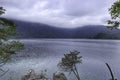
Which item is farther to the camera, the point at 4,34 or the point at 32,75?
the point at 32,75

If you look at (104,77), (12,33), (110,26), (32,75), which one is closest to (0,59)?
(12,33)

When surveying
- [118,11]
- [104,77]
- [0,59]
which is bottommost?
[104,77]

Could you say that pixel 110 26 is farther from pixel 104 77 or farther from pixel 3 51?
pixel 104 77

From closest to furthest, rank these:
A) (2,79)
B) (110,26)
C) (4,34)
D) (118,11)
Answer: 1. (118,11)
2. (110,26)
3. (4,34)
4. (2,79)

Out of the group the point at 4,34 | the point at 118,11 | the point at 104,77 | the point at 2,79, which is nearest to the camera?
the point at 118,11

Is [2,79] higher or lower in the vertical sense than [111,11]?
lower

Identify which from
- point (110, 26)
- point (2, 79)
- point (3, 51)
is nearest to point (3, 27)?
point (3, 51)

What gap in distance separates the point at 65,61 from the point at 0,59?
2779 cm

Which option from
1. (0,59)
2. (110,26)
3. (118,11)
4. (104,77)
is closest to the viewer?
(118,11)

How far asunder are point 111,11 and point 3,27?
1231 centimetres

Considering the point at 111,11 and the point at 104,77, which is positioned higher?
the point at 111,11

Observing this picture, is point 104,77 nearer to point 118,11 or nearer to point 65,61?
point 65,61

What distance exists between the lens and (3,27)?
21750mm

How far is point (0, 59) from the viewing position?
75.5 ft
